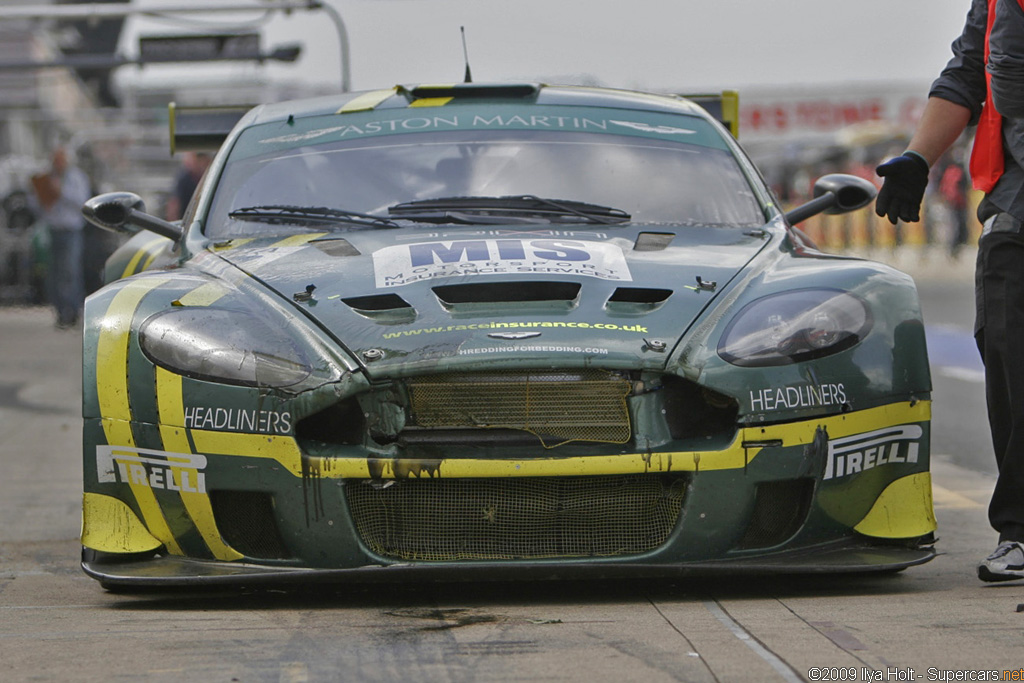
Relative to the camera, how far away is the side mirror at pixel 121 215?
16.9 ft

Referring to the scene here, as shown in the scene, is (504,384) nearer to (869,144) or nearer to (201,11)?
(201,11)

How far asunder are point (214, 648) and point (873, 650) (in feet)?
4.21

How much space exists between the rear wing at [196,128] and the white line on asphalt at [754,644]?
15.8ft

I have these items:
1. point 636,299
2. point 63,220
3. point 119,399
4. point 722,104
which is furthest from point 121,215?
point 63,220

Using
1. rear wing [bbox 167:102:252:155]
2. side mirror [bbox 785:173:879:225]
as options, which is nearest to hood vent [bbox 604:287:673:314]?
side mirror [bbox 785:173:879:225]

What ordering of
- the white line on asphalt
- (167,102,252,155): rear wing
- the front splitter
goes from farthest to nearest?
(167,102,252,155): rear wing < the front splitter < the white line on asphalt

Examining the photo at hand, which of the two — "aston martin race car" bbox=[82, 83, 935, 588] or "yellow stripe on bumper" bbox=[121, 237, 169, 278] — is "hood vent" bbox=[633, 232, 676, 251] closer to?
"aston martin race car" bbox=[82, 83, 935, 588]

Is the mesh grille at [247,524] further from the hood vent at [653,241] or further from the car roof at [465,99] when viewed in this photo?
the car roof at [465,99]

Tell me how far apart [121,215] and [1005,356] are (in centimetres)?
269

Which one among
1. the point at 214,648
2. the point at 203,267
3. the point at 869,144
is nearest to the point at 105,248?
the point at 203,267

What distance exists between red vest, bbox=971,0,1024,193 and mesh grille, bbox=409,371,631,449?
49.7 inches

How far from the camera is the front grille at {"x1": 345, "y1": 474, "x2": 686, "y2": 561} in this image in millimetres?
3738

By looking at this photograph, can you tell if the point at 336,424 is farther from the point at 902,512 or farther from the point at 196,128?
the point at 196,128

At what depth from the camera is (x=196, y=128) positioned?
317 inches
